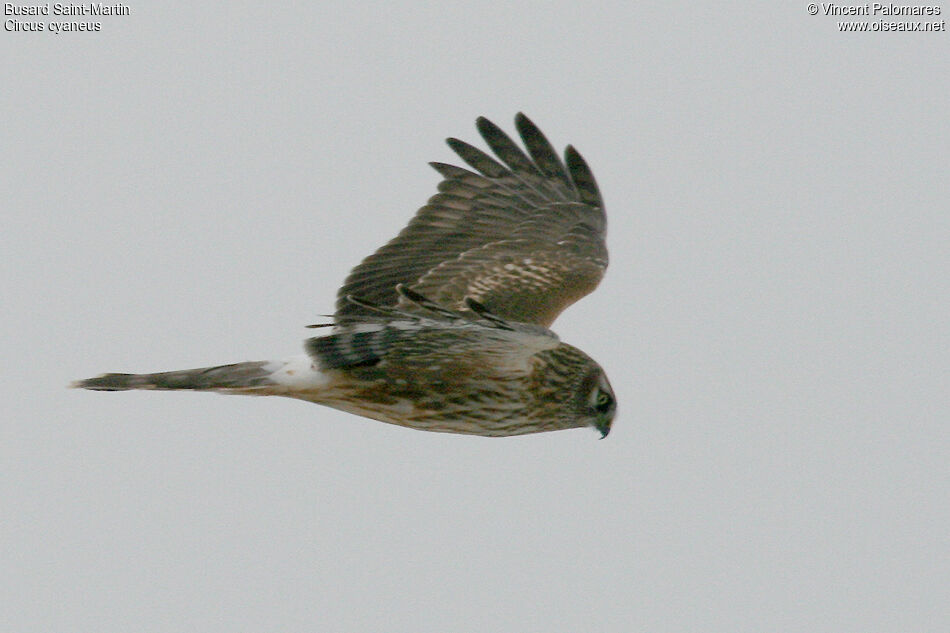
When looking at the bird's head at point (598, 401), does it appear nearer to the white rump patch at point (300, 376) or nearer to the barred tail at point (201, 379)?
the white rump patch at point (300, 376)

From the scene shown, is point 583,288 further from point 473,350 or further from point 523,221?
point 473,350

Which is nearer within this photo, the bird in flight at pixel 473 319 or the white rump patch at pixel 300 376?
the bird in flight at pixel 473 319

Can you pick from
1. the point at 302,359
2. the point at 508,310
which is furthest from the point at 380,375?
the point at 508,310

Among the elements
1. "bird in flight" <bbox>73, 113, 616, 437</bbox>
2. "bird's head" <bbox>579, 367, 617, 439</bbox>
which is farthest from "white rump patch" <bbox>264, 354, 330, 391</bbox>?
"bird's head" <bbox>579, 367, 617, 439</bbox>

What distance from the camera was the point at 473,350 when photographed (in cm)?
655

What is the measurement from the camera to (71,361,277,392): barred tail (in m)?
6.93

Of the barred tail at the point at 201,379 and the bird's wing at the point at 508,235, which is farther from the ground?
the bird's wing at the point at 508,235

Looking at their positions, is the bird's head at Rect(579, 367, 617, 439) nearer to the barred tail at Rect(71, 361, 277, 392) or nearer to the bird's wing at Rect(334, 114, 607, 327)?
the bird's wing at Rect(334, 114, 607, 327)

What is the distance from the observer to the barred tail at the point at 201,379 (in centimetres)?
693

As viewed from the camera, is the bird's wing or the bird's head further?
the bird's wing

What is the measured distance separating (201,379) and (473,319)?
5.42ft

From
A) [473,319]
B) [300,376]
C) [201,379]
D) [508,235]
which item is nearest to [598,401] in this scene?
[508,235]

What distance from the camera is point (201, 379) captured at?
6.95 m

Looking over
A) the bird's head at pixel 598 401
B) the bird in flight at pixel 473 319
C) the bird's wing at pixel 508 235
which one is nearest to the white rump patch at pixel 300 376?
the bird in flight at pixel 473 319
